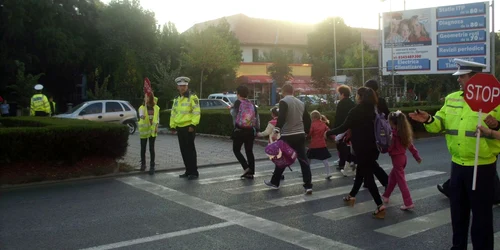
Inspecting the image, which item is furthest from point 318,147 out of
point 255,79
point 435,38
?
point 255,79

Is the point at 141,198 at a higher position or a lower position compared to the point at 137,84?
lower

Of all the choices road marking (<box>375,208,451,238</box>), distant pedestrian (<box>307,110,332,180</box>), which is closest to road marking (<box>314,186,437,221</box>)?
road marking (<box>375,208,451,238</box>)

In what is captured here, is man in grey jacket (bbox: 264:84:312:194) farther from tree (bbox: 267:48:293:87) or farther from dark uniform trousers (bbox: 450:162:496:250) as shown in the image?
tree (bbox: 267:48:293:87)

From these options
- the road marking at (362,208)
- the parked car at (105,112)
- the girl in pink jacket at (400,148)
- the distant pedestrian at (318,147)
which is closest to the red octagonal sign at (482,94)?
the girl in pink jacket at (400,148)

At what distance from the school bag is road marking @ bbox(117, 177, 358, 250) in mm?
1910

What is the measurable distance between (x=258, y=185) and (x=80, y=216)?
3.36 m

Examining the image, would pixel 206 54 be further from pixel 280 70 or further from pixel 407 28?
pixel 407 28

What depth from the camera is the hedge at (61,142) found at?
9.15 meters

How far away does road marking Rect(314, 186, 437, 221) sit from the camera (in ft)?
22.0

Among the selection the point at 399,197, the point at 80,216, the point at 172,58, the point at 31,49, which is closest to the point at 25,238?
the point at 80,216

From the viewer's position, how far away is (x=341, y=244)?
5398 millimetres

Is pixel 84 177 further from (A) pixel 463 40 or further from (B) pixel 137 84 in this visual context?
(B) pixel 137 84

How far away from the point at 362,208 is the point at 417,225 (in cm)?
104

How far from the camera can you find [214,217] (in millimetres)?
6582
